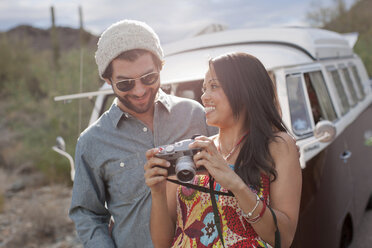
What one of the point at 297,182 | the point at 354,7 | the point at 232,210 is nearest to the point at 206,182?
the point at 232,210

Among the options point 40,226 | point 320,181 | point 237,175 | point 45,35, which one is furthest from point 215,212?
point 45,35

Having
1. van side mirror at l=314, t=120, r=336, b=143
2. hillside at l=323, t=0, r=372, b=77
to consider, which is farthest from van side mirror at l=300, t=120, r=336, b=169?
hillside at l=323, t=0, r=372, b=77

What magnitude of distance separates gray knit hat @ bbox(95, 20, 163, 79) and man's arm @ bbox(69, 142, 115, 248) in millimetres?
521

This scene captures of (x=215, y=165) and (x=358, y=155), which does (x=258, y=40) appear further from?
(x=215, y=165)

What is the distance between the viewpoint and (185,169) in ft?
5.43

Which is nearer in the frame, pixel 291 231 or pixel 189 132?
pixel 291 231

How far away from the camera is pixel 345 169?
12.0 feet

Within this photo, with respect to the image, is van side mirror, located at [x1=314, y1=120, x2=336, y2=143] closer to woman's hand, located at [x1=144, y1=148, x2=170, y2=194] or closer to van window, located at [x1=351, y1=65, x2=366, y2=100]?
woman's hand, located at [x1=144, y1=148, x2=170, y2=194]

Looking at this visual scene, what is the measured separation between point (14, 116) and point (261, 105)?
18.2 meters

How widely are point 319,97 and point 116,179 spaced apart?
212 centimetres

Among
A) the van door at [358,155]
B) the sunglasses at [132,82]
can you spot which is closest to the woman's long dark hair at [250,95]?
the sunglasses at [132,82]

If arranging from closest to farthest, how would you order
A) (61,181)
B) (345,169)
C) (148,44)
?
(148,44) < (345,169) < (61,181)

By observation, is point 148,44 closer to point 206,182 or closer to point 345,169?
point 206,182

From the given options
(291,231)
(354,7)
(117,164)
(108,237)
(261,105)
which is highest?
(354,7)
